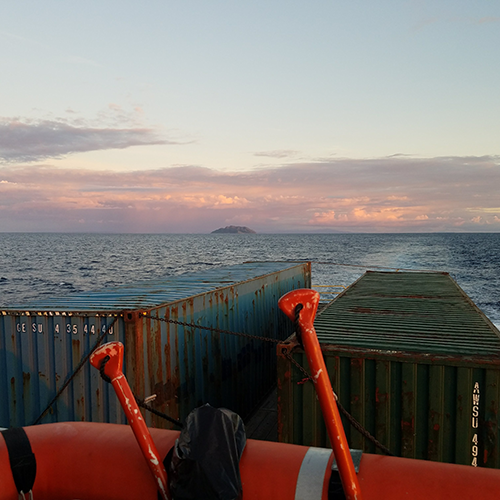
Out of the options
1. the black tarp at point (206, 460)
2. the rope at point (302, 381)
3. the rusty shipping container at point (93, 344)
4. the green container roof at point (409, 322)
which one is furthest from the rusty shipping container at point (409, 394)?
the rusty shipping container at point (93, 344)

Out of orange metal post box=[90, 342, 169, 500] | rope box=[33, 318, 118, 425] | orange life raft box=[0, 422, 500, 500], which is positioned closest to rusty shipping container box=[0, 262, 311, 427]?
rope box=[33, 318, 118, 425]

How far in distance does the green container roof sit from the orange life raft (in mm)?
2285

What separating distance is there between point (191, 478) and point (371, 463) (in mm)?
1761

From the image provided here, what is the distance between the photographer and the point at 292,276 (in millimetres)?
16844

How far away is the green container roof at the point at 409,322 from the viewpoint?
256 inches

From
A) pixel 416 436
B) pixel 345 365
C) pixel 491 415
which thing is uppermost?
pixel 345 365

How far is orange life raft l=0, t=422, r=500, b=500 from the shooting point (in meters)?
3.84

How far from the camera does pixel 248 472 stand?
164 inches

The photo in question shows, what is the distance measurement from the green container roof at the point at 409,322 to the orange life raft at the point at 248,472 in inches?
89.9

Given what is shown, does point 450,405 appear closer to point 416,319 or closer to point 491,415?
point 491,415

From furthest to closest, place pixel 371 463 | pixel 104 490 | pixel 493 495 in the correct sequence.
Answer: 1. pixel 104 490
2. pixel 371 463
3. pixel 493 495

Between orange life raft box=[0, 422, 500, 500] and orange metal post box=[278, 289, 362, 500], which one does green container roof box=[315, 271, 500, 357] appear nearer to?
orange life raft box=[0, 422, 500, 500]

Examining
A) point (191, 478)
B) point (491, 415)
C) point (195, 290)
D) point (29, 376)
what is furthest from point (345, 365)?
point (29, 376)

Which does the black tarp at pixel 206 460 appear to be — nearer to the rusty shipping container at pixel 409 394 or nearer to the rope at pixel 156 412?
the rope at pixel 156 412
